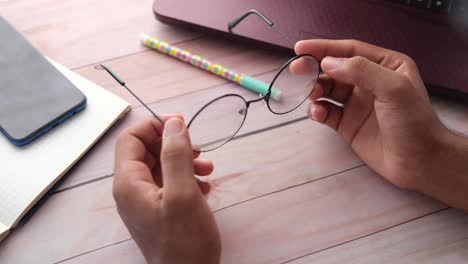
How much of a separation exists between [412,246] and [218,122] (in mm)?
330

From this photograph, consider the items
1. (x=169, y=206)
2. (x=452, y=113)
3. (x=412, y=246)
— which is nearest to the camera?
(x=169, y=206)

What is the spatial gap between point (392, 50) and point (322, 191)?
0.84ft

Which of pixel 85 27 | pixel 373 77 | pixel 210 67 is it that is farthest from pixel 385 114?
pixel 85 27

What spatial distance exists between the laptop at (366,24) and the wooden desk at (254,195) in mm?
41

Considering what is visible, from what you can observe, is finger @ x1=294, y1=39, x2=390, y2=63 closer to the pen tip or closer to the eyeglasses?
the eyeglasses

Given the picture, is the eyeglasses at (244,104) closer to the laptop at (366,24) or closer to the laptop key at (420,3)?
the laptop at (366,24)

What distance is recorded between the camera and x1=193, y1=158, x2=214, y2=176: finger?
0.67 meters

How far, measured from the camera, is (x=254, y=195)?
70 centimetres

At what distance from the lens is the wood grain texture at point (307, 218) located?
0.65 meters

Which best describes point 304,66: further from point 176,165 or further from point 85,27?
point 85,27

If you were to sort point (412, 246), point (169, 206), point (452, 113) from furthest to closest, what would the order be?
point (452, 113), point (412, 246), point (169, 206)

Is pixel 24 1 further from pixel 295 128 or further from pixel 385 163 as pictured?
pixel 385 163

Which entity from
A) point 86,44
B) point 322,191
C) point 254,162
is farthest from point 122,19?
point 322,191

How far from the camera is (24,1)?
2.87 ft
